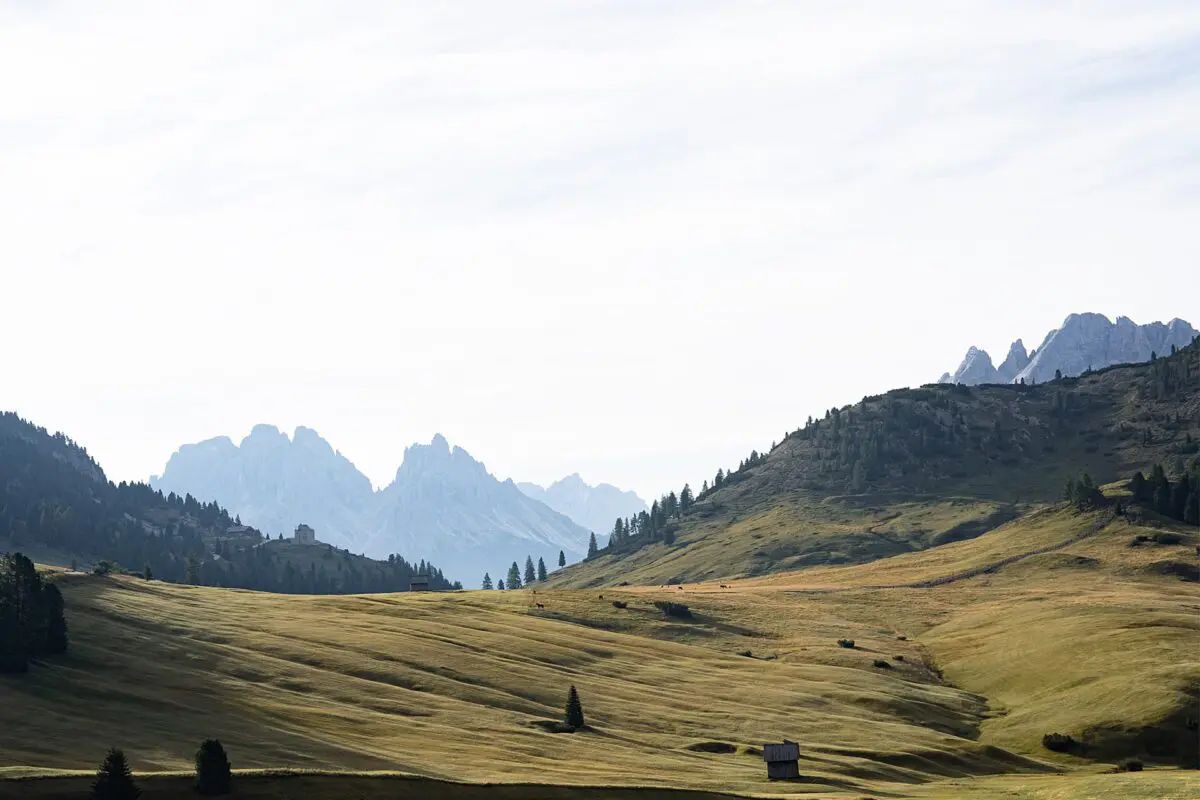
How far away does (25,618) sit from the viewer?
11706 cm

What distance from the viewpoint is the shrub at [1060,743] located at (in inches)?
5153

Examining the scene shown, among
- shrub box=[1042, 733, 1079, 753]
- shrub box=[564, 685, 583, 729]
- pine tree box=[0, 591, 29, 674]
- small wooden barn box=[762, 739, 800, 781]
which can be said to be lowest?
shrub box=[1042, 733, 1079, 753]

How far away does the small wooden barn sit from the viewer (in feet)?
357

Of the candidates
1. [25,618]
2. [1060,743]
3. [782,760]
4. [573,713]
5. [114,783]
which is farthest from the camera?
[1060,743]

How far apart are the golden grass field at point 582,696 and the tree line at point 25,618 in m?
3.02

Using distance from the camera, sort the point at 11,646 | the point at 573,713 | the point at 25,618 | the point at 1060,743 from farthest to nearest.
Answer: the point at 1060,743, the point at 573,713, the point at 25,618, the point at 11,646

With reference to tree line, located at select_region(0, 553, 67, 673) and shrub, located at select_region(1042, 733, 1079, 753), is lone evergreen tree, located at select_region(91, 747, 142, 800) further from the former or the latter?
shrub, located at select_region(1042, 733, 1079, 753)

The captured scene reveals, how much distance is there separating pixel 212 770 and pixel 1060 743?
291ft

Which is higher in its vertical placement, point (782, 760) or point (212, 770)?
point (212, 770)

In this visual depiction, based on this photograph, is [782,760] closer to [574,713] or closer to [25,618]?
[574,713]

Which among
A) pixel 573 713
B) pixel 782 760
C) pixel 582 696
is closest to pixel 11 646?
pixel 573 713

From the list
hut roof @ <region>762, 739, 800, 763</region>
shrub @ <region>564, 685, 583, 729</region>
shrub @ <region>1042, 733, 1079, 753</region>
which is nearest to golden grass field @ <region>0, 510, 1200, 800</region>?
shrub @ <region>1042, 733, 1079, 753</region>

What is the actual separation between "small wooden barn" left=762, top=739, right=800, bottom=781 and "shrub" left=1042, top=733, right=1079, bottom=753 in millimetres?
37126

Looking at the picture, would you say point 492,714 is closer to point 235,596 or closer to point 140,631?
point 140,631
